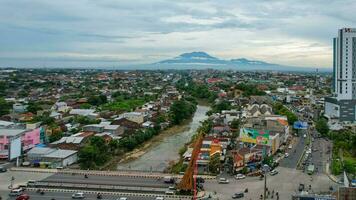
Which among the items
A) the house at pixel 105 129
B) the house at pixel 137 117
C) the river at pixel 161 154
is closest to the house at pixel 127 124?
the house at pixel 105 129

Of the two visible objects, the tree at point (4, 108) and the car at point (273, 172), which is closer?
the car at point (273, 172)

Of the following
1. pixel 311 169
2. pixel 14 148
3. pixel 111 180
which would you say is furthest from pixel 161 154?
pixel 311 169

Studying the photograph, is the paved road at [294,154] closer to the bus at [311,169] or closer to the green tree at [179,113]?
the bus at [311,169]

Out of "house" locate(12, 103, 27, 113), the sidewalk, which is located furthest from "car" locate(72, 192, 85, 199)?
"house" locate(12, 103, 27, 113)

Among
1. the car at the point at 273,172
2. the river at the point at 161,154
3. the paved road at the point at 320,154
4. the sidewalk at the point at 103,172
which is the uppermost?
the paved road at the point at 320,154

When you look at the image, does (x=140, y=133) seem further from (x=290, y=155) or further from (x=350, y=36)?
(x=350, y=36)

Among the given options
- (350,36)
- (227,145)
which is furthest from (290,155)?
(350,36)
